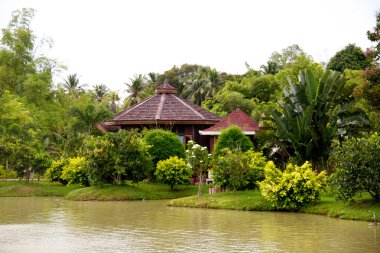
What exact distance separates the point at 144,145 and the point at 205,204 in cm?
586

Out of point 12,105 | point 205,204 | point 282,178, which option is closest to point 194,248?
point 282,178

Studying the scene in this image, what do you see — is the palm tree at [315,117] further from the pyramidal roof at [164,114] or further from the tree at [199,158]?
the pyramidal roof at [164,114]

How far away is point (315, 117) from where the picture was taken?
73.9ft

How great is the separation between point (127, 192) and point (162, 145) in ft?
11.8

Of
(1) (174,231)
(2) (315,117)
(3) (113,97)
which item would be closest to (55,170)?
(2) (315,117)

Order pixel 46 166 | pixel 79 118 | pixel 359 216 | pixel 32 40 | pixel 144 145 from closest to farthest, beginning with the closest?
pixel 359 216, pixel 144 145, pixel 46 166, pixel 79 118, pixel 32 40

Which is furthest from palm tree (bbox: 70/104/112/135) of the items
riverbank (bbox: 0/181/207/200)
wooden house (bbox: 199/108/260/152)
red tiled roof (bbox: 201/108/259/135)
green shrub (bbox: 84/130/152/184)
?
green shrub (bbox: 84/130/152/184)

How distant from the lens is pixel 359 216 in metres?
17.7

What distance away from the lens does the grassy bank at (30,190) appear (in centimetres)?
3003

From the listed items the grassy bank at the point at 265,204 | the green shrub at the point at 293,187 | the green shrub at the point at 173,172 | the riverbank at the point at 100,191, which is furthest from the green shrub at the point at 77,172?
the green shrub at the point at 293,187

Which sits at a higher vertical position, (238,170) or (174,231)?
(238,170)

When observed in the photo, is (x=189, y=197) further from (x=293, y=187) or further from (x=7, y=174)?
(x=7, y=174)

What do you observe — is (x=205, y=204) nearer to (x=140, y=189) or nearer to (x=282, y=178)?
(x=282, y=178)

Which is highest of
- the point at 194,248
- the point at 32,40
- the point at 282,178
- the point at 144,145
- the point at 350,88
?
the point at 32,40
